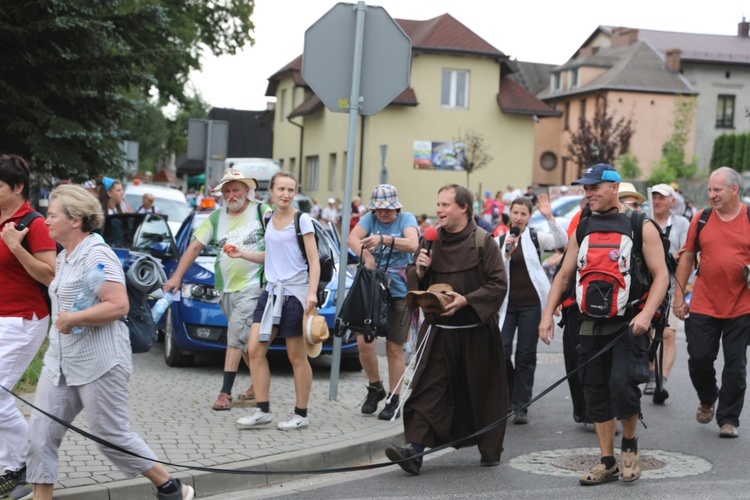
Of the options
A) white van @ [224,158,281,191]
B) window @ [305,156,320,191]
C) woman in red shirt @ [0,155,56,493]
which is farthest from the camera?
window @ [305,156,320,191]

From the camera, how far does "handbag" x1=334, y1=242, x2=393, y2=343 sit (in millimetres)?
8141

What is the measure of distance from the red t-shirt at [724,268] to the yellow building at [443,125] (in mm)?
37545

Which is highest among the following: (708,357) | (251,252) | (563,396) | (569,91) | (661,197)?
(569,91)

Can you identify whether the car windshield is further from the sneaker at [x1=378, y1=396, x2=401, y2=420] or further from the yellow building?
the yellow building

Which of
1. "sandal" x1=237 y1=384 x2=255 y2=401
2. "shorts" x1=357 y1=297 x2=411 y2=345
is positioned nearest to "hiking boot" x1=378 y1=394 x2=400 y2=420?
"shorts" x1=357 y1=297 x2=411 y2=345

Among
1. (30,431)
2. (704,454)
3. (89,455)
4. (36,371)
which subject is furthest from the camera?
(36,371)

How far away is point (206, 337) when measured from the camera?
10.7 metres

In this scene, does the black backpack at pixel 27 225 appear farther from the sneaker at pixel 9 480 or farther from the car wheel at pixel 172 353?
the car wheel at pixel 172 353

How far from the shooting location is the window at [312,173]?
52531 millimetres

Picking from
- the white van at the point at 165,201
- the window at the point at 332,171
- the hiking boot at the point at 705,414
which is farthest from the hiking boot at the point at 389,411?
the window at the point at 332,171

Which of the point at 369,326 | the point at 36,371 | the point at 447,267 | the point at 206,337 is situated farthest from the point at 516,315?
the point at 36,371

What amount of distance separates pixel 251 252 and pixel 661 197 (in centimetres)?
385

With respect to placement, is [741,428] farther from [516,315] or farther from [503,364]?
[503,364]

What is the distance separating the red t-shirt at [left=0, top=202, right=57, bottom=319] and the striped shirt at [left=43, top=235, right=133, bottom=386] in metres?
0.49
